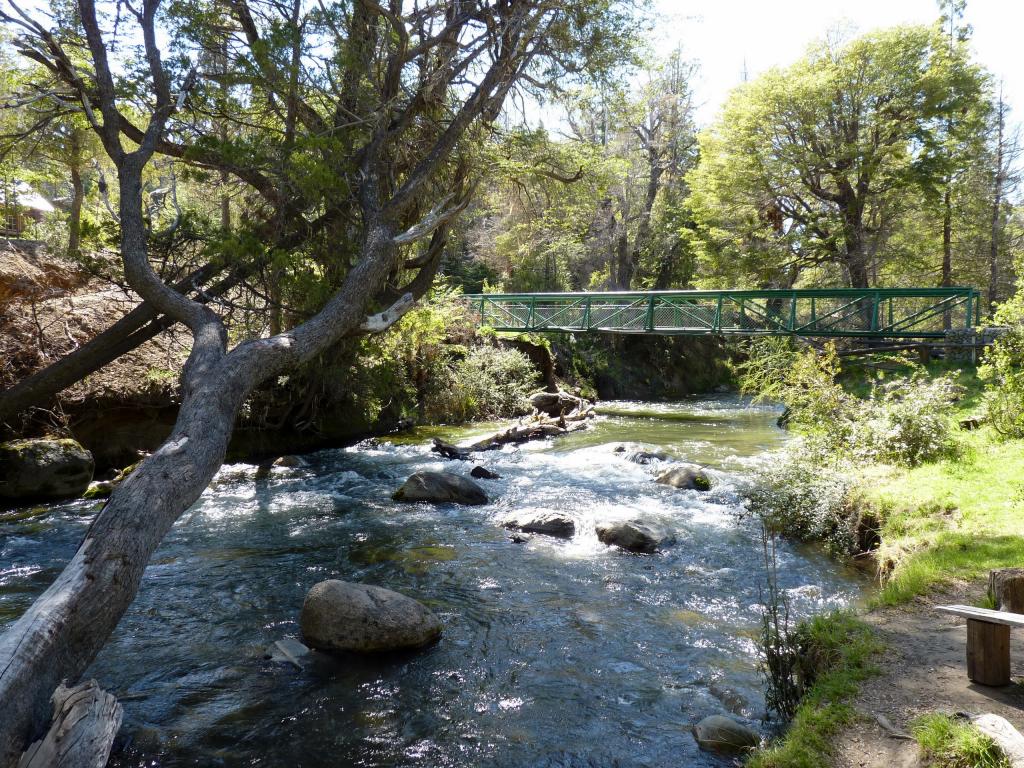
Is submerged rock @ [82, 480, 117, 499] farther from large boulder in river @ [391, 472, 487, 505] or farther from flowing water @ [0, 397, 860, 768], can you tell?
large boulder in river @ [391, 472, 487, 505]

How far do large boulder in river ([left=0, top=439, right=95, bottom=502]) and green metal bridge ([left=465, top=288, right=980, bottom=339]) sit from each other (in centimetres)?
1217

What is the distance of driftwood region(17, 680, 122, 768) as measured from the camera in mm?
2744

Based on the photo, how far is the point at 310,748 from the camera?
3449 millimetres

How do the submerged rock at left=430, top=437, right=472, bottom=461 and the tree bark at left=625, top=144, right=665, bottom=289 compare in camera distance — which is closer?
the submerged rock at left=430, top=437, right=472, bottom=461

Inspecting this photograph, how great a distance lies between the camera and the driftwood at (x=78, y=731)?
2744 mm

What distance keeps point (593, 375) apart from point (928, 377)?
1085cm

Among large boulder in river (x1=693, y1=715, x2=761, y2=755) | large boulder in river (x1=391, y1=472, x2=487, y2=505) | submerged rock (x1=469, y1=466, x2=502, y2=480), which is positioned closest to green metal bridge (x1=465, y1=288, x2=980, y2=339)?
submerged rock (x1=469, y1=466, x2=502, y2=480)

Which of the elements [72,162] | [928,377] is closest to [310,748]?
Result: [928,377]

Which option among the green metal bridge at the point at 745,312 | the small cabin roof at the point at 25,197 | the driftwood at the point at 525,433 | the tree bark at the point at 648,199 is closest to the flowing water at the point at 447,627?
the driftwood at the point at 525,433

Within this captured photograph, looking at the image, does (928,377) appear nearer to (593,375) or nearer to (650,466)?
(650,466)

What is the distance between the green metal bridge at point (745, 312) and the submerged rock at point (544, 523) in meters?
9.49

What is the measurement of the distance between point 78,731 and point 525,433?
10.5m

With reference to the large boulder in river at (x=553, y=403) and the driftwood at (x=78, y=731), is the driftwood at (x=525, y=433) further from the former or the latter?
the driftwood at (x=78, y=731)

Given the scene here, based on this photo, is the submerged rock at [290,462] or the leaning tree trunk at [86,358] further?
the submerged rock at [290,462]
